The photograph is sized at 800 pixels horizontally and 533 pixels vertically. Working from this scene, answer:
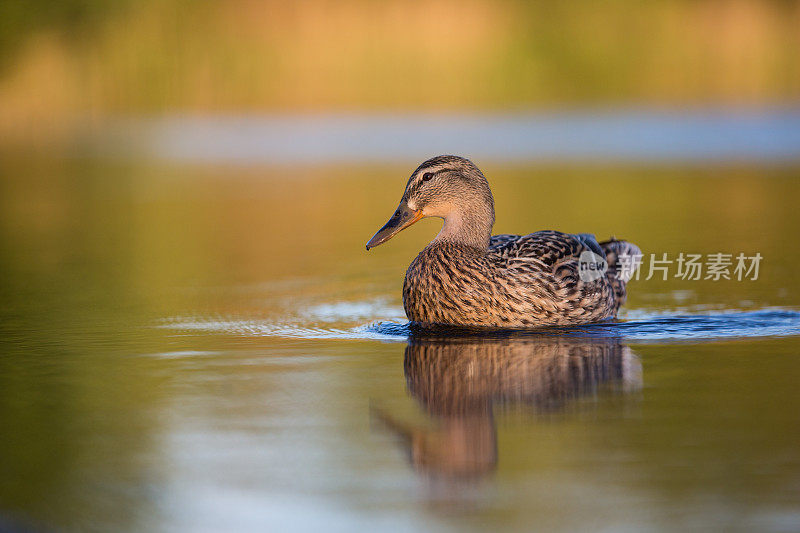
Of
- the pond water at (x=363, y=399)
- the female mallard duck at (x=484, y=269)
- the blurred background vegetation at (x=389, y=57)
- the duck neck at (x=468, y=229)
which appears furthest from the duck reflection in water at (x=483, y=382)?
the blurred background vegetation at (x=389, y=57)

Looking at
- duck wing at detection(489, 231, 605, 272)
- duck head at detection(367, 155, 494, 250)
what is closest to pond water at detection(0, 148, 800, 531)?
duck wing at detection(489, 231, 605, 272)

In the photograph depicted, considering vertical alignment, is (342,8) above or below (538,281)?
above

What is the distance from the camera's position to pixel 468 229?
7.58 m

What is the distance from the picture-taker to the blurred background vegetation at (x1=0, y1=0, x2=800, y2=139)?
28.4 m

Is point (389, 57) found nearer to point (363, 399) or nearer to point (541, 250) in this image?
point (541, 250)

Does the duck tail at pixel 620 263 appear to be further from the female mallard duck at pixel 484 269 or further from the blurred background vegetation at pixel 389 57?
the blurred background vegetation at pixel 389 57

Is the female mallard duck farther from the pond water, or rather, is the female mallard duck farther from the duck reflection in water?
the duck reflection in water

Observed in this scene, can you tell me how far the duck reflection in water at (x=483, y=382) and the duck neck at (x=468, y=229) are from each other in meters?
0.93

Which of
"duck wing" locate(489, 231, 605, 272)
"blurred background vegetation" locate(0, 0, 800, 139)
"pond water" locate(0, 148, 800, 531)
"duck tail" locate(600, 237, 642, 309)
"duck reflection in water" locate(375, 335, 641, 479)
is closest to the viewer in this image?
"pond water" locate(0, 148, 800, 531)

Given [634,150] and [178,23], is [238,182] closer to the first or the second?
[634,150]

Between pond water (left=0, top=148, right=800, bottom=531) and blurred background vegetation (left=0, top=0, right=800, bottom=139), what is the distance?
690 inches

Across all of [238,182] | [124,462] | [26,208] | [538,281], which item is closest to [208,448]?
[124,462]

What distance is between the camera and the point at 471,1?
102 feet

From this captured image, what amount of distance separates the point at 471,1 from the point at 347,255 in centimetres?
2171
